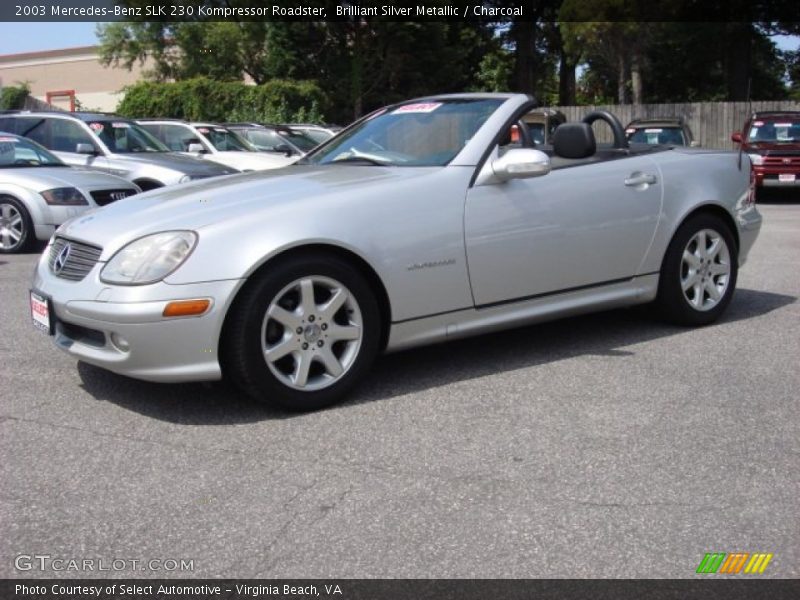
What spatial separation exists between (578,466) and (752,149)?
15.4 meters

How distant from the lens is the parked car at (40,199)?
9.58m

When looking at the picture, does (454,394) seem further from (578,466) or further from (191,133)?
(191,133)

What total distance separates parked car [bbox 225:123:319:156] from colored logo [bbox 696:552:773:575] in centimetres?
1370

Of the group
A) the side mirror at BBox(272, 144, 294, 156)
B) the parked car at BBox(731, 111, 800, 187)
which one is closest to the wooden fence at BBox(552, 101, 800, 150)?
the parked car at BBox(731, 111, 800, 187)

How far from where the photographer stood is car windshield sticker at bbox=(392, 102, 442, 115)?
5383mm

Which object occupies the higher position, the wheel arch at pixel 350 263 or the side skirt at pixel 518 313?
the wheel arch at pixel 350 263

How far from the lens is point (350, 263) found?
4.38 meters

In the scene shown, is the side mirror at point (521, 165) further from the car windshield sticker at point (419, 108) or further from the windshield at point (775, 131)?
the windshield at point (775, 131)

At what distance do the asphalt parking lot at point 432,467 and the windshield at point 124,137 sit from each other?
7195 millimetres

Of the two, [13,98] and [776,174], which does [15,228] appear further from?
[13,98]

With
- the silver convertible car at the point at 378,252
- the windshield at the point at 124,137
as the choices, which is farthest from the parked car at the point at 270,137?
the silver convertible car at the point at 378,252

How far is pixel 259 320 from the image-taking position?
407 cm

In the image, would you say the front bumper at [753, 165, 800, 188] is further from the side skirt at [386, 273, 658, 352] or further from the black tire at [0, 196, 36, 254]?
the black tire at [0, 196, 36, 254]
